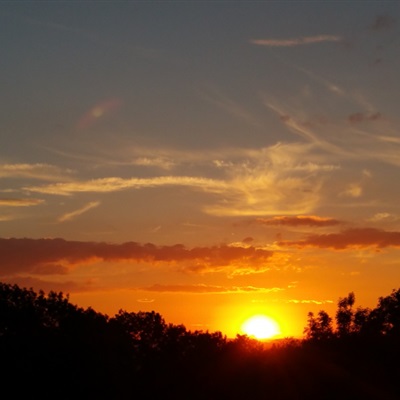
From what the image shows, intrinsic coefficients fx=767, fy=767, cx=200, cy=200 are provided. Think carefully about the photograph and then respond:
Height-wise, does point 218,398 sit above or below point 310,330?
below

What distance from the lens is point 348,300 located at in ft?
298

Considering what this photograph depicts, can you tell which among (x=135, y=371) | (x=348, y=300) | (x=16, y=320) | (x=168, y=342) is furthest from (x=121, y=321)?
(x=348, y=300)

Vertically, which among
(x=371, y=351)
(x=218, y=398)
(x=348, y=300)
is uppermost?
(x=348, y=300)

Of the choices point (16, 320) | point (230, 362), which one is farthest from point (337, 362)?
point (16, 320)

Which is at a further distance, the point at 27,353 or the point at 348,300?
the point at 348,300

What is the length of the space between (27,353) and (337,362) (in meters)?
27.7

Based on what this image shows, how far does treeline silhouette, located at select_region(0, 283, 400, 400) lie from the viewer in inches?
2446

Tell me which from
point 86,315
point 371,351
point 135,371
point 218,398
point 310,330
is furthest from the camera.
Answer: point 310,330

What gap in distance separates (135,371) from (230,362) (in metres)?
8.86

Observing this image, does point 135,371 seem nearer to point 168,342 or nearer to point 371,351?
point 168,342

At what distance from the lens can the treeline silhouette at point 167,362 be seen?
204ft

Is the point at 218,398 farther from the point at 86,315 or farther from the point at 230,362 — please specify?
the point at 86,315

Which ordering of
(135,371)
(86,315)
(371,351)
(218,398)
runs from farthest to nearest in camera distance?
1. (86,315)
2. (371,351)
3. (135,371)
4. (218,398)

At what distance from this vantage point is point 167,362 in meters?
72.4
